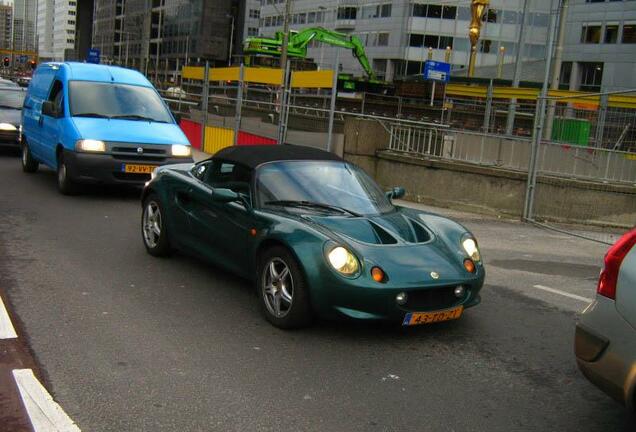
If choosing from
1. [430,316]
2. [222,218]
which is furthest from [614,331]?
[222,218]

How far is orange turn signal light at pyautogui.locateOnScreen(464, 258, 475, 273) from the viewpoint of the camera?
5.46 metres

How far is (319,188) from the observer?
6.14 metres

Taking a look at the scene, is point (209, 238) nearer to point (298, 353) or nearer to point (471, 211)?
point (298, 353)

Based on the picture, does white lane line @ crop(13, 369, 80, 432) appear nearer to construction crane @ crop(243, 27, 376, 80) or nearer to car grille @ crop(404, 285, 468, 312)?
car grille @ crop(404, 285, 468, 312)

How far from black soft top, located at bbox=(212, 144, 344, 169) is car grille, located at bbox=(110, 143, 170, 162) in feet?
13.6

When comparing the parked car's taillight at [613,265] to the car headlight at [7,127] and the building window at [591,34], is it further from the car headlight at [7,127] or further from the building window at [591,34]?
the building window at [591,34]

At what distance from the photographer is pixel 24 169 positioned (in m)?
13.6

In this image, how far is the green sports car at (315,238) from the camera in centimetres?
501

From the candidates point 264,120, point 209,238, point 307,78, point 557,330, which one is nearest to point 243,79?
point 264,120

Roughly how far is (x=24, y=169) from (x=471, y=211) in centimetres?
859

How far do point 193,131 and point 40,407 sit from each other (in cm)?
1853

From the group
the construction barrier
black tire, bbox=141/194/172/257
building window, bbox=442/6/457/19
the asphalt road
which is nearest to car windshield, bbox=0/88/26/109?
the construction barrier

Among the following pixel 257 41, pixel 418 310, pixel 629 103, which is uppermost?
pixel 257 41

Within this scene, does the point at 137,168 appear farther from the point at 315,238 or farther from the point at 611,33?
the point at 611,33
